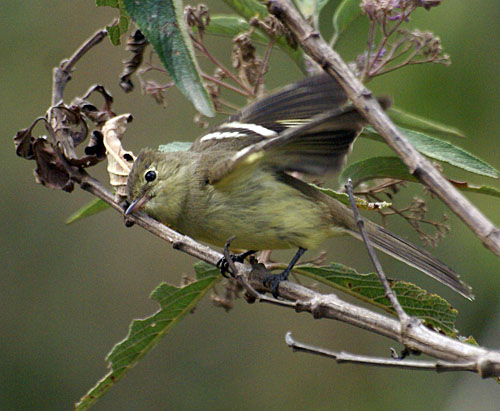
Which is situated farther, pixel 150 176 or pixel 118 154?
pixel 150 176

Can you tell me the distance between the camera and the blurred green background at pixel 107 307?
607cm

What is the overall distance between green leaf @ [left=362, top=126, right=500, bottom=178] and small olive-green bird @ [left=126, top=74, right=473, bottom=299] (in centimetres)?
33

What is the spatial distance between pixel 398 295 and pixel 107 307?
4.30 m

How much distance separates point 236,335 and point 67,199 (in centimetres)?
197

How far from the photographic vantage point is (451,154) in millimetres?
2502

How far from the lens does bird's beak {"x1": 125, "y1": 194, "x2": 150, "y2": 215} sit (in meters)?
2.76

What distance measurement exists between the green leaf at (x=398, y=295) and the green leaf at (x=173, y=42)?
91 centimetres

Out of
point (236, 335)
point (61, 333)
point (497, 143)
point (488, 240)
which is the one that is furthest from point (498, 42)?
point (61, 333)

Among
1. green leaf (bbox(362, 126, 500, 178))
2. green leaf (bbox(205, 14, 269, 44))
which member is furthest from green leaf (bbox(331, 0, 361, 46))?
green leaf (bbox(362, 126, 500, 178))

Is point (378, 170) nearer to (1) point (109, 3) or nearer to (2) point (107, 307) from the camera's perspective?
(1) point (109, 3)

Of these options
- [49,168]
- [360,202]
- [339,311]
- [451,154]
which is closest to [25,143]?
[49,168]

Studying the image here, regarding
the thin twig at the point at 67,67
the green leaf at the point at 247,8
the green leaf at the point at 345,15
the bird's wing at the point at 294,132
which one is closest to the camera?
the bird's wing at the point at 294,132

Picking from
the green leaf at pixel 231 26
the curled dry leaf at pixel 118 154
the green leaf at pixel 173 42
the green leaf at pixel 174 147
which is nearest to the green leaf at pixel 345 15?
the green leaf at pixel 231 26

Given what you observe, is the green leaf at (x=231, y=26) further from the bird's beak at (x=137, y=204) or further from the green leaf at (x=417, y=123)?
the bird's beak at (x=137, y=204)
